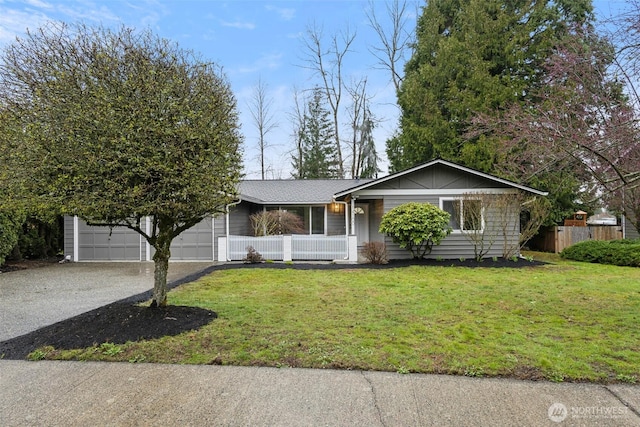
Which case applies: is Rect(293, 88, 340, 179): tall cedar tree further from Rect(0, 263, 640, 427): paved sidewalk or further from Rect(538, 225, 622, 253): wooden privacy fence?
Rect(0, 263, 640, 427): paved sidewalk

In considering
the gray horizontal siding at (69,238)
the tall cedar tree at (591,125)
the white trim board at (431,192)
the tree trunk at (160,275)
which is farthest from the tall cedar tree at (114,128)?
the gray horizontal siding at (69,238)

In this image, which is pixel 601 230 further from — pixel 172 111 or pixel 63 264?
pixel 63 264

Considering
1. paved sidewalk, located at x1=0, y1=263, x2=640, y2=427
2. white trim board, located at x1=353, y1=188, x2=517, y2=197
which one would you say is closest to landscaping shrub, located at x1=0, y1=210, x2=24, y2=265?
paved sidewalk, located at x1=0, y1=263, x2=640, y2=427

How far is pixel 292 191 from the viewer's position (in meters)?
16.9

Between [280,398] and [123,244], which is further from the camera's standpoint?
[123,244]

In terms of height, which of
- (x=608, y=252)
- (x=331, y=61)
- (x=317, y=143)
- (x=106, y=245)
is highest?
(x=331, y=61)

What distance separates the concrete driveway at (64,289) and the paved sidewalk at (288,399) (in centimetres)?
236

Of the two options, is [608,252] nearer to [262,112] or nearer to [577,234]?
[577,234]

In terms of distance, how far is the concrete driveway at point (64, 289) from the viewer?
5539 millimetres

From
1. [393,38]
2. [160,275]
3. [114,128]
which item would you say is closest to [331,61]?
[393,38]

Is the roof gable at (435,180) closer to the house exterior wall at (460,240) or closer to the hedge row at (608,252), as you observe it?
the house exterior wall at (460,240)

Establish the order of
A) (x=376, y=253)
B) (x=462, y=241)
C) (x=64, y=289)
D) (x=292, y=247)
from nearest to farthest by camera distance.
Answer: (x=64, y=289)
(x=376, y=253)
(x=462, y=241)
(x=292, y=247)

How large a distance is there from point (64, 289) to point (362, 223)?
11.3 m

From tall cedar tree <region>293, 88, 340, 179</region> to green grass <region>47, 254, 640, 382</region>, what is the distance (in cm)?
2074
